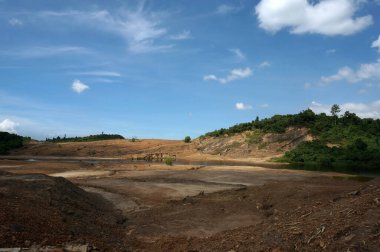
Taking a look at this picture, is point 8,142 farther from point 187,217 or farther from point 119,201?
point 187,217

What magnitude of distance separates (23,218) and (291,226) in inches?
264

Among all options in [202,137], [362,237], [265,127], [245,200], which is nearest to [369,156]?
[265,127]

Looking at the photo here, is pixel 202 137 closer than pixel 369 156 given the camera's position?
No

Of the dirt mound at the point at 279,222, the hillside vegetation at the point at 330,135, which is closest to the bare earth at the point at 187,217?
the dirt mound at the point at 279,222

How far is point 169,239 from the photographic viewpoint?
1162 cm

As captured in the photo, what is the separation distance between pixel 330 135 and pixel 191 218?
47211 mm

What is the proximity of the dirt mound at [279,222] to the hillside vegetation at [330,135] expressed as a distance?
102 feet

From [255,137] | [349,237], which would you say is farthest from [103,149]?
[349,237]

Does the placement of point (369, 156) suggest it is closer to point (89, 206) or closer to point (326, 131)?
point (326, 131)

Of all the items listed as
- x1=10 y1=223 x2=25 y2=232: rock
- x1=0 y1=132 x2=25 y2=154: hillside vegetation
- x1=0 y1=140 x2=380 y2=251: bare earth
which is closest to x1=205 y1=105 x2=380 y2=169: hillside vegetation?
x1=0 y1=140 x2=380 y2=251: bare earth

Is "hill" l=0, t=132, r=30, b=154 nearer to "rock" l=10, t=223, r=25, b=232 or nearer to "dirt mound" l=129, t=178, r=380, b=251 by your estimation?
"dirt mound" l=129, t=178, r=380, b=251

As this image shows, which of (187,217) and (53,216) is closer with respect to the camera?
(53,216)

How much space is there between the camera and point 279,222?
10.4 metres

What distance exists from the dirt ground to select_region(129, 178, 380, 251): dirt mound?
2 centimetres
